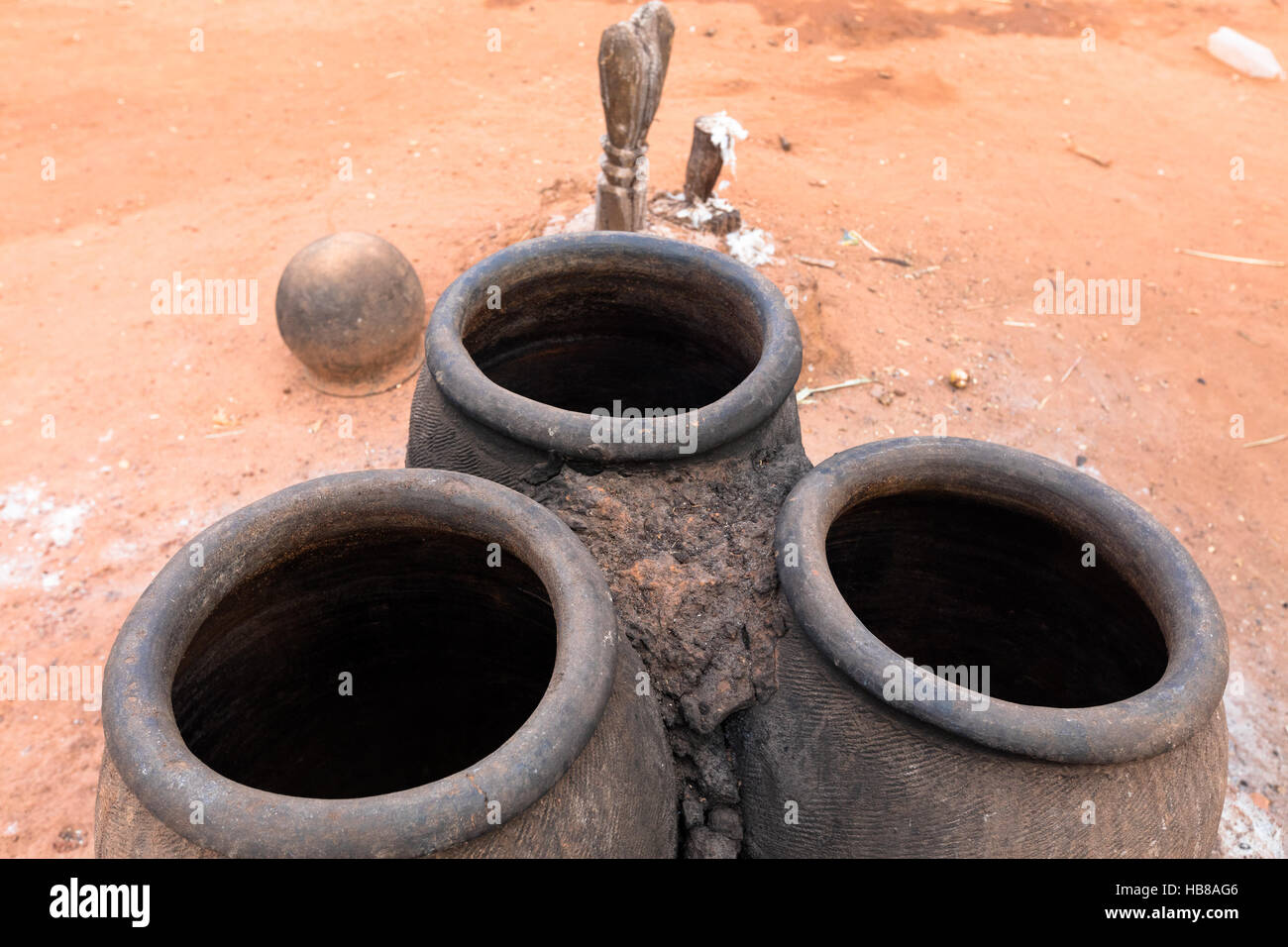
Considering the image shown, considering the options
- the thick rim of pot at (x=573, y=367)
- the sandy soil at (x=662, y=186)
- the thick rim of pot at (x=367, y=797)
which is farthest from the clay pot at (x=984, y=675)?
the sandy soil at (x=662, y=186)

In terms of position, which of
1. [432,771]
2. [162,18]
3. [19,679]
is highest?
[162,18]

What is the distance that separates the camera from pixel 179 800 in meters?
1.39

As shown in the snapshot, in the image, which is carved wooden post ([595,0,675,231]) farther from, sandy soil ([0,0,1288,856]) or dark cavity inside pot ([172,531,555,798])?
dark cavity inside pot ([172,531,555,798])

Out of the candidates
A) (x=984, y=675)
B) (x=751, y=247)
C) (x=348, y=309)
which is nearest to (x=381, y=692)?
(x=984, y=675)

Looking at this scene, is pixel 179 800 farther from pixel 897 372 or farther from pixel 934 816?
pixel 897 372

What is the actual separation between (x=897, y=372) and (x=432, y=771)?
4087 millimetres

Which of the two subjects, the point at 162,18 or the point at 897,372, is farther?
the point at 162,18

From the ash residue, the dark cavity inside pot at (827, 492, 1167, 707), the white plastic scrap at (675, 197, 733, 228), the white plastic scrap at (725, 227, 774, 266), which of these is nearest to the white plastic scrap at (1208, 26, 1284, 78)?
the white plastic scrap at (725, 227, 774, 266)

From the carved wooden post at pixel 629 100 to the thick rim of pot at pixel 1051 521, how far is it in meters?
3.44

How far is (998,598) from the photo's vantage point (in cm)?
239

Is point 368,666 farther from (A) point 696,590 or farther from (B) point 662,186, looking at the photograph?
(B) point 662,186

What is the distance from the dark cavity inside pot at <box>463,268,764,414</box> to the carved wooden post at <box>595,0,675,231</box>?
245 cm

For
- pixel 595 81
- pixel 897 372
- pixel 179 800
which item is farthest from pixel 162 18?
pixel 179 800

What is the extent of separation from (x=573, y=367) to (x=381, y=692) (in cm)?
122
